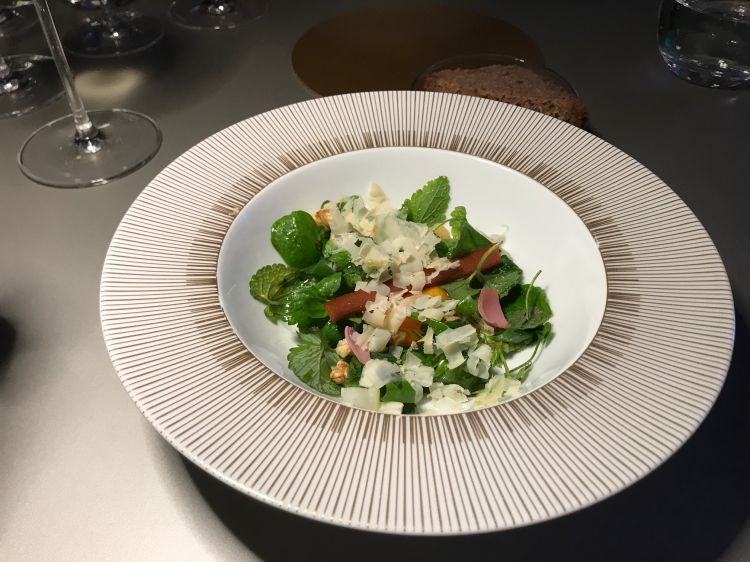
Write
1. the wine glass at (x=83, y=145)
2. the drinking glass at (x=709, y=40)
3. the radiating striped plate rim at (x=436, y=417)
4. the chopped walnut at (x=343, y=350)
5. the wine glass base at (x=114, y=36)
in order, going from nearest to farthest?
the radiating striped plate rim at (x=436, y=417) < the chopped walnut at (x=343, y=350) < the wine glass at (x=83, y=145) < the drinking glass at (x=709, y=40) < the wine glass base at (x=114, y=36)

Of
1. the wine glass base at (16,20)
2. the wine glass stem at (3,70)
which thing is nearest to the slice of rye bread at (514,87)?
the wine glass stem at (3,70)

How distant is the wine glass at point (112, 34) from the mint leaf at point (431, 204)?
986 mm

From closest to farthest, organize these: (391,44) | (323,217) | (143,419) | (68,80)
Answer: (143,419)
(323,217)
(68,80)
(391,44)

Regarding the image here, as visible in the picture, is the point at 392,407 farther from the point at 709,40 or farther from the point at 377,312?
the point at 709,40

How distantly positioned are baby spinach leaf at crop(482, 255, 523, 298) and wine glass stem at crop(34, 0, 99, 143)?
88 cm

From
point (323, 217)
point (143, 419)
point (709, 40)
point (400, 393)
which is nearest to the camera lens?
point (400, 393)

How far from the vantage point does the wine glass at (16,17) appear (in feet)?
5.65

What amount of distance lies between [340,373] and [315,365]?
0.03m

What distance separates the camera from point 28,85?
152 cm

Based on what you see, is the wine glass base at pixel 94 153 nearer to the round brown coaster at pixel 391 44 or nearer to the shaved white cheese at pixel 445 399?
the round brown coaster at pixel 391 44

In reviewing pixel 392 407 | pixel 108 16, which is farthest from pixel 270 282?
pixel 108 16

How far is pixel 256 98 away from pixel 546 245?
81 cm

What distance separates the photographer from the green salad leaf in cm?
95

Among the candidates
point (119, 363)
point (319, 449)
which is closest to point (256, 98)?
point (119, 363)
